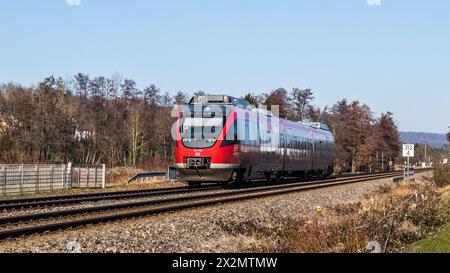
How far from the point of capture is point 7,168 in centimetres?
2506

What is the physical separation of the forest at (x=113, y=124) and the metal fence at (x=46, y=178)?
16627 mm

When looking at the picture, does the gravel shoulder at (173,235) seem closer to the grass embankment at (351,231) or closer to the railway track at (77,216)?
the grass embankment at (351,231)

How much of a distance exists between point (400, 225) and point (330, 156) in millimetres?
33132

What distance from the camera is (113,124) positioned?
262ft

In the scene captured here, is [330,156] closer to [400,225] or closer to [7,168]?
[7,168]

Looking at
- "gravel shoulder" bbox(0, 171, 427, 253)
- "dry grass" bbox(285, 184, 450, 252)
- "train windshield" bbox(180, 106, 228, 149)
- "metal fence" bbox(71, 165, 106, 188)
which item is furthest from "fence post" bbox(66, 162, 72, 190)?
"dry grass" bbox(285, 184, 450, 252)

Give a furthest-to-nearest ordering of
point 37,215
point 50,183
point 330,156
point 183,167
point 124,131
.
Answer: point 124,131 < point 330,156 < point 50,183 < point 183,167 < point 37,215

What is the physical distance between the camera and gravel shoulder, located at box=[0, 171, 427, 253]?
1099 centimetres

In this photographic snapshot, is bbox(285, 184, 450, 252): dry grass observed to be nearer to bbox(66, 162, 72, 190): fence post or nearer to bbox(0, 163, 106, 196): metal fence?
bbox(0, 163, 106, 196): metal fence

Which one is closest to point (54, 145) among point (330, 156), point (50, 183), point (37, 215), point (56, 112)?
point (56, 112)

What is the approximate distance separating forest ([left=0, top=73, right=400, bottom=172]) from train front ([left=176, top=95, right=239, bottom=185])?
73.6 feet

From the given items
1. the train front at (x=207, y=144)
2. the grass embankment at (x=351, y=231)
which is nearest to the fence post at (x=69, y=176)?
the train front at (x=207, y=144)

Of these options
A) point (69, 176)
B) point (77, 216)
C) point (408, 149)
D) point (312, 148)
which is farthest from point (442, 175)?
point (77, 216)
